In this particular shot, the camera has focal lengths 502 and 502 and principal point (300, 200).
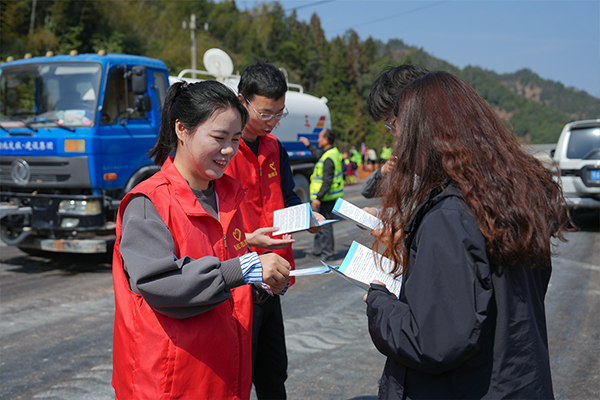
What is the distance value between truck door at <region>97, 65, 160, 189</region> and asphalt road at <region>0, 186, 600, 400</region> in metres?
1.41

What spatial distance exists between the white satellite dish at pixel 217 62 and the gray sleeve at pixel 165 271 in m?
8.01

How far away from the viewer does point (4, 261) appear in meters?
7.34

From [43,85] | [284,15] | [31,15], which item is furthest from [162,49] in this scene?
[284,15]

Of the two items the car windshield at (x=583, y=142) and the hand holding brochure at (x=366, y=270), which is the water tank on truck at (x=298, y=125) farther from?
the hand holding brochure at (x=366, y=270)

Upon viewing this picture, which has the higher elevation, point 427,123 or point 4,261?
point 427,123

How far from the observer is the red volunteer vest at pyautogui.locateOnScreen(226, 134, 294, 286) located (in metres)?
2.60

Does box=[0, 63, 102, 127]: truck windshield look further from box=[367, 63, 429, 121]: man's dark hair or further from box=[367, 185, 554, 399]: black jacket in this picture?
box=[367, 185, 554, 399]: black jacket

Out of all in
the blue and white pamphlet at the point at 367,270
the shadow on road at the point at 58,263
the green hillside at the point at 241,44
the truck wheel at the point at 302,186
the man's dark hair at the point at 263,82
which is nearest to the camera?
the blue and white pamphlet at the point at 367,270

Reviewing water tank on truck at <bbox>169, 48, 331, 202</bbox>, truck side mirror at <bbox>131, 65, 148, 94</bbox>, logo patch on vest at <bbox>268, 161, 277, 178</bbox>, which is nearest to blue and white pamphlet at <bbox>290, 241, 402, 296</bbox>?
logo patch on vest at <bbox>268, 161, 277, 178</bbox>

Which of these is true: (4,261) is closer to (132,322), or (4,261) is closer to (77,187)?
(77,187)

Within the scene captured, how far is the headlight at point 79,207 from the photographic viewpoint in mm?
6488

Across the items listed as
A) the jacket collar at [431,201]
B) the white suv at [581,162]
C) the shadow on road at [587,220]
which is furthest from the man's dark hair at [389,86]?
the shadow on road at [587,220]

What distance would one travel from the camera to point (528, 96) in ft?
528

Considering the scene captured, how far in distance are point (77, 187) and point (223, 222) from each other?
542 centimetres
